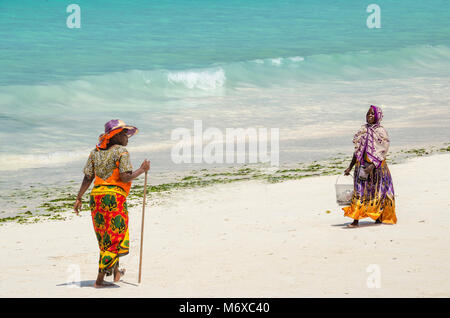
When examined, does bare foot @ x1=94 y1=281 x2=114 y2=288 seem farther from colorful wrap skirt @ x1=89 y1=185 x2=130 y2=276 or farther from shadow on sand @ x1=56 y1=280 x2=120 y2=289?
colorful wrap skirt @ x1=89 y1=185 x2=130 y2=276

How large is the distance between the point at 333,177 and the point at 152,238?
4.55 m

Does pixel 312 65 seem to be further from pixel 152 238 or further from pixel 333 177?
pixel 152 238

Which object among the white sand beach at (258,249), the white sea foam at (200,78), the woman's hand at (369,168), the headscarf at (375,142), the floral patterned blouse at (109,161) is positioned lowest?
the white sand beach at (258,249)

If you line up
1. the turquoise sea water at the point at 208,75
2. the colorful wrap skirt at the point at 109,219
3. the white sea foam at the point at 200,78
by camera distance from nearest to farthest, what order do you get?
the colorful wrap skirt at the point at 109,219 → the turquoise sea water at the point at 208,75 → the white sea foam at the point at 200,78

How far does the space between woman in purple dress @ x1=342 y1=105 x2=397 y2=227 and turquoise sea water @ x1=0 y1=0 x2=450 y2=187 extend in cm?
773

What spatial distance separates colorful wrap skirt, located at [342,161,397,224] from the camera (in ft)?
30.2

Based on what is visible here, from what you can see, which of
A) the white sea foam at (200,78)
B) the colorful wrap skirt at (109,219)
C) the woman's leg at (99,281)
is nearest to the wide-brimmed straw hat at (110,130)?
the colorful wrap skirt at (109,219)

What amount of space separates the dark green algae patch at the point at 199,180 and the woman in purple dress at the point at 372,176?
4.15 m

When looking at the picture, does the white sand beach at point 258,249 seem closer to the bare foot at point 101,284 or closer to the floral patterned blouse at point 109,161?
the bare foot at point 101,284

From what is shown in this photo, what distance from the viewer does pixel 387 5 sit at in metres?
64.2

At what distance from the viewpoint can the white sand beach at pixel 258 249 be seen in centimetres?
681

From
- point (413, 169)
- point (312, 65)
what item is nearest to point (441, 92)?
point (312, 65)

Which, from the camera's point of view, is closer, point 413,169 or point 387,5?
point 413,169

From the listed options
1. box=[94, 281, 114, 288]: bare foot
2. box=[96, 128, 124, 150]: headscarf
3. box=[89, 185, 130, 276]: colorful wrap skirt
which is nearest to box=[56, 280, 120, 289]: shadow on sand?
box=[94, 281, 114, 288]: bare foot
